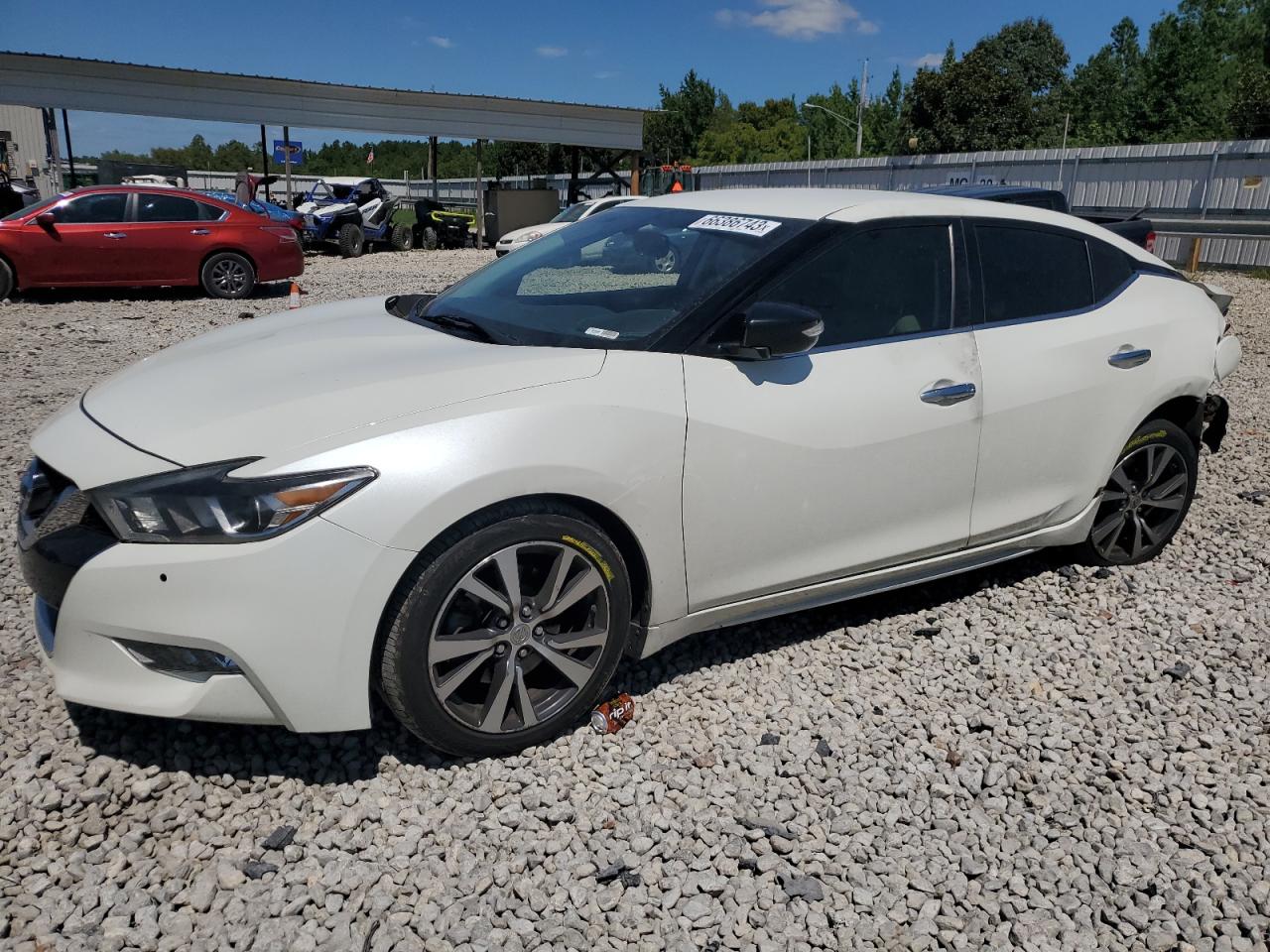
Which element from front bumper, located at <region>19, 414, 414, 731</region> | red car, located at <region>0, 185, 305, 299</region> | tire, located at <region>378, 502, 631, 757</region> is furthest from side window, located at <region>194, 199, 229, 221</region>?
tire, located at <region>378, 502, 631, 757</region>

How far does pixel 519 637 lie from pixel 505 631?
52 mm

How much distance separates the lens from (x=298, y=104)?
24.8 metres

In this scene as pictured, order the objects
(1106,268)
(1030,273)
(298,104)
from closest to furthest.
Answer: (1030,273) < (1106,268) < (298,104)

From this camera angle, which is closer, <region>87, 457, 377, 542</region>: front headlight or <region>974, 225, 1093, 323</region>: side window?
<region>87, 457, 377, 542</region>: front headlight

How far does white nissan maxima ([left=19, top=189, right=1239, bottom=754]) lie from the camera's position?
8.36 ft

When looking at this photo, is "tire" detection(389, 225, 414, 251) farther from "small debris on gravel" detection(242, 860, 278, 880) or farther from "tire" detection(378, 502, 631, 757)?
"small debris on gravel" detection(242, 860, 278, 880)

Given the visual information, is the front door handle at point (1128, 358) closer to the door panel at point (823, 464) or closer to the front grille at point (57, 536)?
the door panel at point (823, 464)

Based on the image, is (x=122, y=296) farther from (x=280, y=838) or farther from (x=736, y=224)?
(x=280, y=838)

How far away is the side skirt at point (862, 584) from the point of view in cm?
322

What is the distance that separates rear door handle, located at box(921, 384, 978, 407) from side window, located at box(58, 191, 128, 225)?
1308 cm

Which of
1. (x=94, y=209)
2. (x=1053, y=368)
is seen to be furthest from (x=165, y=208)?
(x=1053, y=368)

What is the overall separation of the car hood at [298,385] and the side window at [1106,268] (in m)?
2.41

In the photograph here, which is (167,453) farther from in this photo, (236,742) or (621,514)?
(621,514)

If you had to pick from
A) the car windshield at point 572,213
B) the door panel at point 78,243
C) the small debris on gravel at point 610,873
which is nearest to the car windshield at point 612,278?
the small debris on gravel at point 610,873
